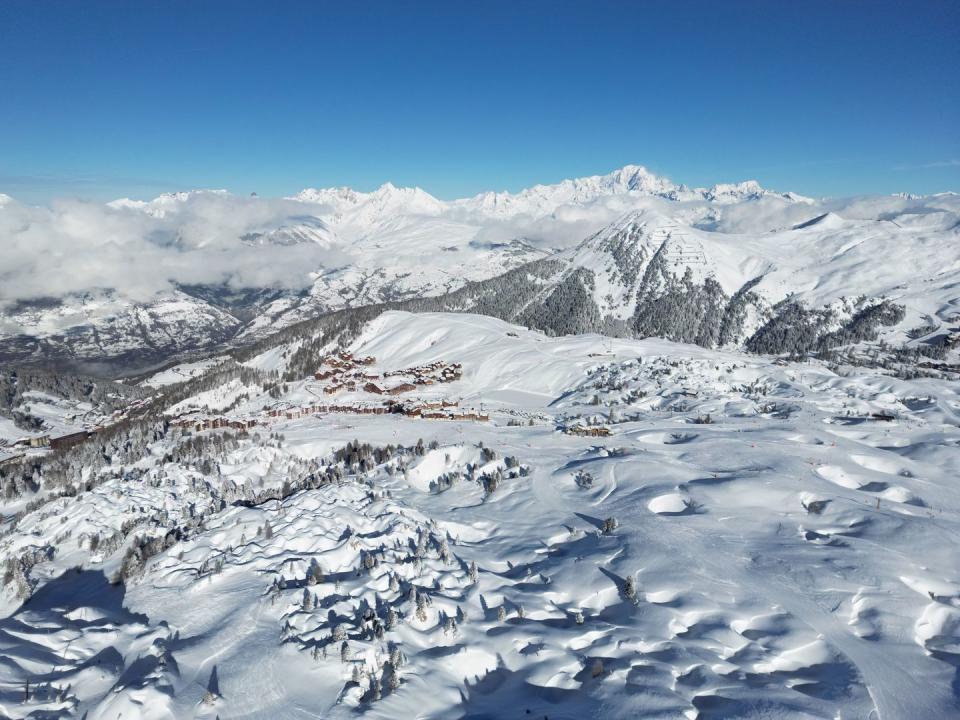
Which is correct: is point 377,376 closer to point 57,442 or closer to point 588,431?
point 588,431

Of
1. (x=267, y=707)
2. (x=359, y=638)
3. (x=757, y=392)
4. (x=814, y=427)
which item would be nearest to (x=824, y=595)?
(x=359, y=638)

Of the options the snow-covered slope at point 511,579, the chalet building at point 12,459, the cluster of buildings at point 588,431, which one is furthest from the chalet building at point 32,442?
the cluster of buildings at point 588,431

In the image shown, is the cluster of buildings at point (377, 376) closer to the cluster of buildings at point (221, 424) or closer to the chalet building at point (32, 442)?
the cluster of buildings at point (221, 424)

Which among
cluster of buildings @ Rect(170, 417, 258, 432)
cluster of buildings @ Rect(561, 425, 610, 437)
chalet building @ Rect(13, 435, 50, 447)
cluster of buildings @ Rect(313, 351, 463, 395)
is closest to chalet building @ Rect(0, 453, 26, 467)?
chalet building @ Rect(13, 435, 50, 447)

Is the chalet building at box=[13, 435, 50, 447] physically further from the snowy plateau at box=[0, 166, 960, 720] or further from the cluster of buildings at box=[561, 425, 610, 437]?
the cluster of buildings at box=[561, 425, 610, 437]

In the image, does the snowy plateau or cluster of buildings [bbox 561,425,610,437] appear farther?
cluster of buildings [bbox 561,425,610,437]

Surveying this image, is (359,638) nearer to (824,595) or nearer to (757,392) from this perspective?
(824,595)

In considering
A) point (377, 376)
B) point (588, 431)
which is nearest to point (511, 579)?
point (588, 431)

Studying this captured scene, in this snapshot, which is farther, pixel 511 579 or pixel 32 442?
pixel 32 442
